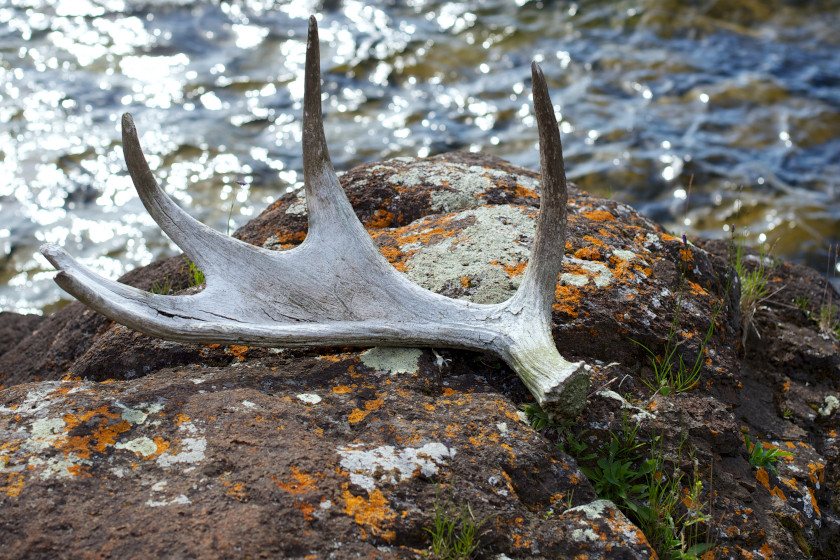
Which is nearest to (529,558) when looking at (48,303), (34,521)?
(34,521)

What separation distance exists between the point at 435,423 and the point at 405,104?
8.30 metres

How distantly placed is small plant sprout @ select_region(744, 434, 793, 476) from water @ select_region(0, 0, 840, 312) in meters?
4.89

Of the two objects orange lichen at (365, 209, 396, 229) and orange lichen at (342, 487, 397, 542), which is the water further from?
orange lichen at (342, 487, 397, 542)

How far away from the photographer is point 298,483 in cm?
218

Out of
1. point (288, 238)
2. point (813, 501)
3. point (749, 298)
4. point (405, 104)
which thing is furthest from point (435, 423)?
point (405, 104)

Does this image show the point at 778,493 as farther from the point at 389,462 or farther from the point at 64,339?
the point at 64,339

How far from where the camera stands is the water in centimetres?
813

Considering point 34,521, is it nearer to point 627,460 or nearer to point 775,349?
point 627,460

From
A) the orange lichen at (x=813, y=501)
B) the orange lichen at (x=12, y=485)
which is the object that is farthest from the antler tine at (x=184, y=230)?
the orange lichen at (x=813, y=501)

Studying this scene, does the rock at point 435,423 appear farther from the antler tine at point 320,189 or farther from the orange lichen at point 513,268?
the antler tine at point 320,189

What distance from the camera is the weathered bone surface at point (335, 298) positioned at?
2.60 meters

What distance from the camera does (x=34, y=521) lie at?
78.9 inches

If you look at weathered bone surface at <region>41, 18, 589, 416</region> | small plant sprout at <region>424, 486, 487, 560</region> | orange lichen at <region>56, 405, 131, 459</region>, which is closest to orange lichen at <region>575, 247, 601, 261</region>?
weathered bone surface at <region>41, 18, 589, 416</region>

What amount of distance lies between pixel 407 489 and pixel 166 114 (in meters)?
8.67
